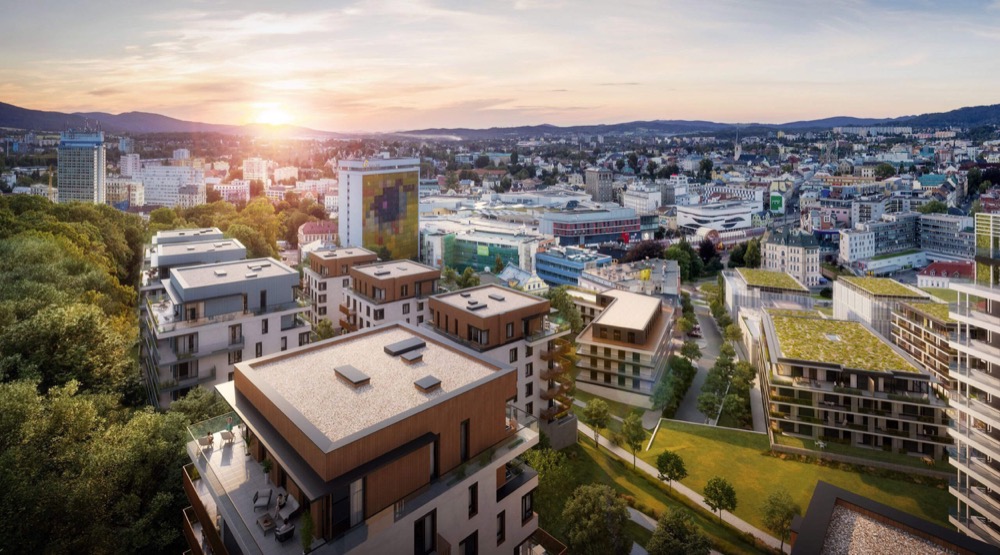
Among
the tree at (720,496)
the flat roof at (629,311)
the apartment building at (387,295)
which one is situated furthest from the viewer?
the flat roof at (629,311)

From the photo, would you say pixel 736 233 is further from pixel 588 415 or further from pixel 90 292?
pixel 90 292

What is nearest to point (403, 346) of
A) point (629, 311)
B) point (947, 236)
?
point (629, 311)

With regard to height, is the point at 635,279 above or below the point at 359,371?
below

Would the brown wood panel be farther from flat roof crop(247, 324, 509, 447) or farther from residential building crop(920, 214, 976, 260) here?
residential building crop(920, 214, 976, 260)

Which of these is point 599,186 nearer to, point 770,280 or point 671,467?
point 770,280

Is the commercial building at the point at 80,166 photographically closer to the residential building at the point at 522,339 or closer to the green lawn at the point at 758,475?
the residential building at the point at 522,339

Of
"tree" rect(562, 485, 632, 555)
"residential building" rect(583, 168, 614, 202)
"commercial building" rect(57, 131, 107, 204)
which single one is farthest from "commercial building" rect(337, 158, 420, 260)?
"residential building" rect(583, 168, 614, 202)

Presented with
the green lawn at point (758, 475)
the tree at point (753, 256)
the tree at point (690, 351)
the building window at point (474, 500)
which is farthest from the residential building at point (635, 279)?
the building window at point (474, 500)
